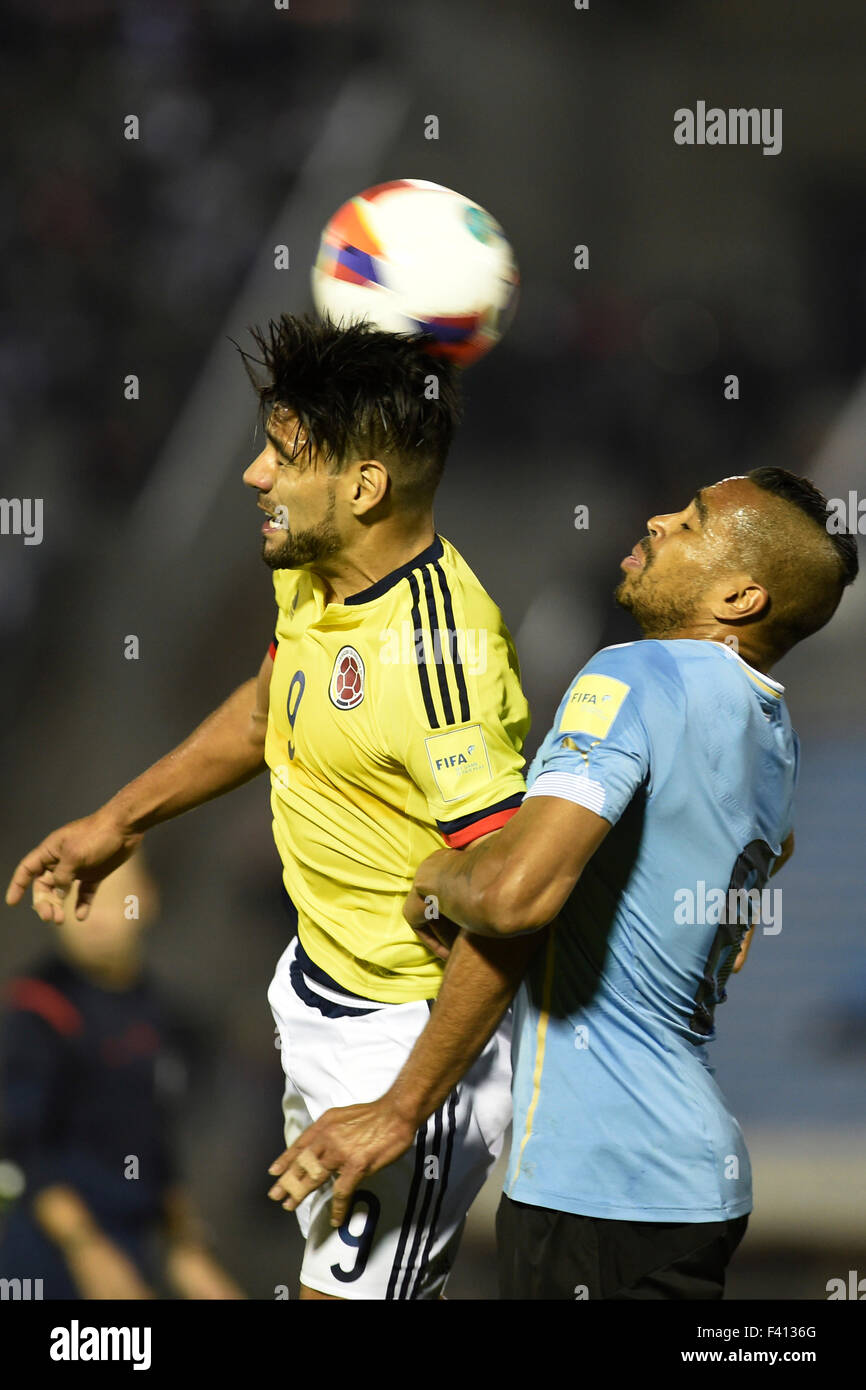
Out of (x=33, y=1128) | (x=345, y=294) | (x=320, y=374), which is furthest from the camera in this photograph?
(x=33, y=1128)

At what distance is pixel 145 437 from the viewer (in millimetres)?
4074

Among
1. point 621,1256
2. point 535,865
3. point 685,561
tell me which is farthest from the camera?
point 685,561

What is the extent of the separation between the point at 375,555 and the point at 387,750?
0.30 metres

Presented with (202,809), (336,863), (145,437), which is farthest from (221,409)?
(336,863)

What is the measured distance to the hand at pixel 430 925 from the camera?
182 cm

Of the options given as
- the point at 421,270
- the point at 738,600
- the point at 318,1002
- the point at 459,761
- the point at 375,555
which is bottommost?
the point at 318,1002

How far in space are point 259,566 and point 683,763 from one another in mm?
2557

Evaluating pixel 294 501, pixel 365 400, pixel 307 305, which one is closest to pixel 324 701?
pixel 294 501

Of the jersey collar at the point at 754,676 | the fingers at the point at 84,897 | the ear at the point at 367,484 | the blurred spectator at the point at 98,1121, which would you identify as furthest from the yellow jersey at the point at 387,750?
the blurred spectator at the point at 98,1121

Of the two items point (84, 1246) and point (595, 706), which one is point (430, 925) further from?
point (84, 1246)

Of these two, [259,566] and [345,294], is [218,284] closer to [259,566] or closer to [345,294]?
[259,566]

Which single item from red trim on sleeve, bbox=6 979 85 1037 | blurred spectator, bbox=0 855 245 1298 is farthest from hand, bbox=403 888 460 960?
red trim on sleeve, bbox=6 979 85 1037

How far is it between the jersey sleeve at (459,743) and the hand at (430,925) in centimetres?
9

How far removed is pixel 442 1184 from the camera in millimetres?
1974
